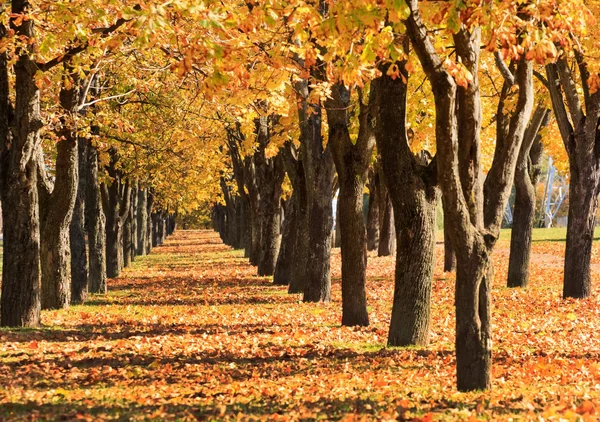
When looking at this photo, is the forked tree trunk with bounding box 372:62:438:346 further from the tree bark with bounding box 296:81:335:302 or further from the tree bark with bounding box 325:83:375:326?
the tree bark with bounding box 296:81:335:302

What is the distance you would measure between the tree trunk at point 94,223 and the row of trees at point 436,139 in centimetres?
522

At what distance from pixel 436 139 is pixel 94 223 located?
15.9m

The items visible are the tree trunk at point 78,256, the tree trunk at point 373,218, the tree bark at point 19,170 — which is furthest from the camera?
the tree trunk at point 373,218

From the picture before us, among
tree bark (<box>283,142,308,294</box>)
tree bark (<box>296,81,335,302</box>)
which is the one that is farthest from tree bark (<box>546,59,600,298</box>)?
tree bark (<box>283,142,308,294</box>)

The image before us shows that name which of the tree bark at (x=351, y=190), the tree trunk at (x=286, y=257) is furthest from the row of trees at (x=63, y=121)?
the tree trunk at (x=286, y=257)

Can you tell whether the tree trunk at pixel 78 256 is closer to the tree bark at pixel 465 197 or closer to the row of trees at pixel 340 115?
the row of trees at pixel 340 115

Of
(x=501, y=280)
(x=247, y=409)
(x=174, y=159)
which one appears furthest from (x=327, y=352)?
(x=174, y=159)

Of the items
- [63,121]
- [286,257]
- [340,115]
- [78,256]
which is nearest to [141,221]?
[286,257]

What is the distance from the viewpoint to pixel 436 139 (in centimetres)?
826

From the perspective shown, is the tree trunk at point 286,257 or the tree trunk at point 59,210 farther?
the tree trunk at point 286,257

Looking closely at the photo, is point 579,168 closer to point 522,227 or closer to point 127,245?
point 522,227

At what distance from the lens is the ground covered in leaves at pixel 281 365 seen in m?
7.76

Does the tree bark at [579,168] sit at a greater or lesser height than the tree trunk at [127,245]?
greater

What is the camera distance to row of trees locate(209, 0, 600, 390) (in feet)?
27.1
